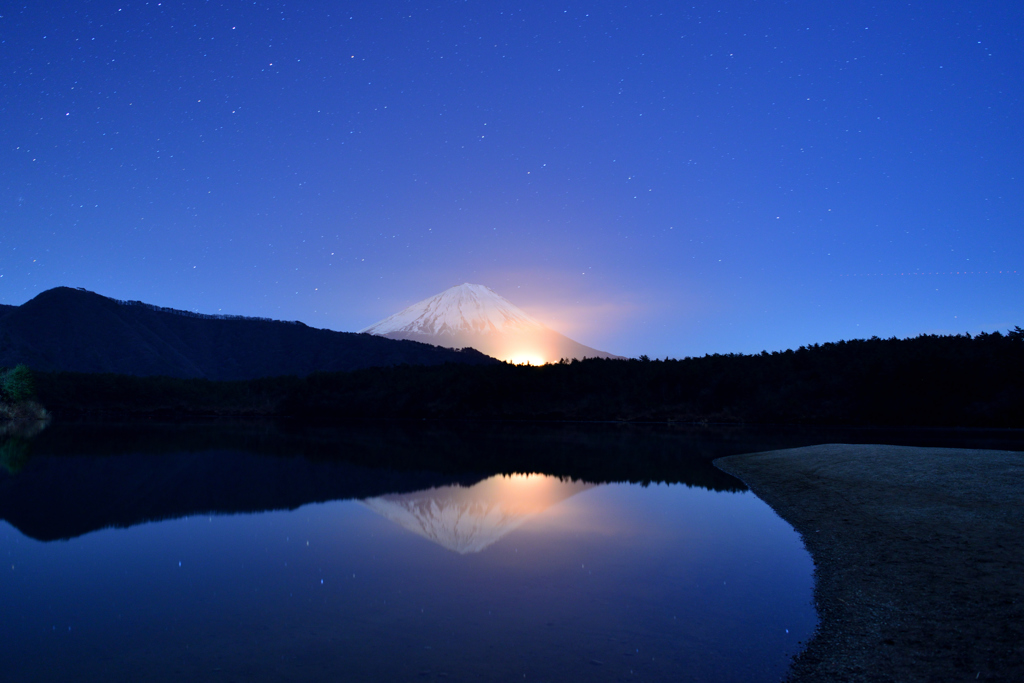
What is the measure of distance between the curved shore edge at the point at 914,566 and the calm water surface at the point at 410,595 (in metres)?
0.59

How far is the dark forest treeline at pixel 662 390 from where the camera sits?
58.7m

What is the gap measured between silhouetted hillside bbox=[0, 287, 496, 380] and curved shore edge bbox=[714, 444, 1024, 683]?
409ft

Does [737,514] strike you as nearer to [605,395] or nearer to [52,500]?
[52,500]

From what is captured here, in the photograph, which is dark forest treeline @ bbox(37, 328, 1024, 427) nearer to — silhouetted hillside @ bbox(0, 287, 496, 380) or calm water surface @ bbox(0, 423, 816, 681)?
silhouetted hillside @ bbox(0, 287, 496, 380)

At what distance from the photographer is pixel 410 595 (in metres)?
9.43

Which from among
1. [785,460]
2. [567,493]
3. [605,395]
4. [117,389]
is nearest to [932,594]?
[567,493]

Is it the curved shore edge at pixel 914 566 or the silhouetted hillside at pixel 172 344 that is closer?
the curved shore edge at pixel 914 566

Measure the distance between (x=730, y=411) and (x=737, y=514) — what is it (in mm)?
57442

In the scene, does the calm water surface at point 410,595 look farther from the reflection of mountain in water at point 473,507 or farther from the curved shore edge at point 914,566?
the curved shore edge at point 914,566

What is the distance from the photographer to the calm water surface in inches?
270

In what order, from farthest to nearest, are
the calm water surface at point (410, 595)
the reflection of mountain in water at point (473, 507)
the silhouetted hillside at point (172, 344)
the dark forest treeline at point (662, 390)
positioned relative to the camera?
1. the silhouetted hillside at point (172, 344)
2. the dark forest treeline at point (662, 390)
3. the reflection of mountain in water at point (473, 507)
4. the calm water surface at point (410, 595)

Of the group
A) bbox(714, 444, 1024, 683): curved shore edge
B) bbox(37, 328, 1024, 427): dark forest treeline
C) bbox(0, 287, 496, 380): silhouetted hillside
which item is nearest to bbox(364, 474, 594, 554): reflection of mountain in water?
bbox(714, 444, 1024, 683): curved shore edge

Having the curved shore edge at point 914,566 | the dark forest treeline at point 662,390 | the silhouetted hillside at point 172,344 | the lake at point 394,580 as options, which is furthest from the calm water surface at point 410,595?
the silhouetted hillside at point 172,344

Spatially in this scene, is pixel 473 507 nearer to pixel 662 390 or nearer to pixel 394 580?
pixel 394 580
